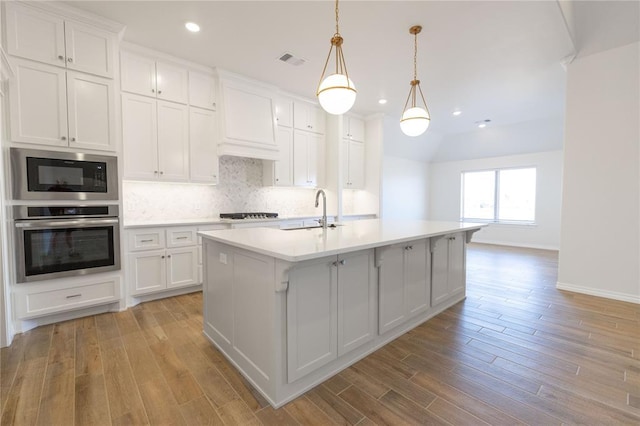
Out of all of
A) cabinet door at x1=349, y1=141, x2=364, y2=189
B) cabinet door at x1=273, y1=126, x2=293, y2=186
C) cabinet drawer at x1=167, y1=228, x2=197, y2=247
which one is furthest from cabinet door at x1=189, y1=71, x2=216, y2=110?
cabinet door at x1=349, y1=141, x2=364, y2=189

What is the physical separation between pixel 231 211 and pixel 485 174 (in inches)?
270

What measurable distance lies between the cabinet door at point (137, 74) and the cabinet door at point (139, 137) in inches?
3.5

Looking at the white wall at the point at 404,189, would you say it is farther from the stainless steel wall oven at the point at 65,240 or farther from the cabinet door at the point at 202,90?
the stainless steel wall oven at the point at 65,240

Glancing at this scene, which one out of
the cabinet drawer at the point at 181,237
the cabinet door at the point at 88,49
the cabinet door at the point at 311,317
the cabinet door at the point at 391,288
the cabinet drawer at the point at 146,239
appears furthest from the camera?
Answer: the cabinet drawer at the point at 181,237

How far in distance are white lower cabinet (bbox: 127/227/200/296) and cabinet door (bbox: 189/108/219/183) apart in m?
0.77

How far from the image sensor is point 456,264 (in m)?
3.20

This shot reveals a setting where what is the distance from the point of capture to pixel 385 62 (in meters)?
3.54

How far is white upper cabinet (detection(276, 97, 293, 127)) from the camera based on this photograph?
450 centimetres

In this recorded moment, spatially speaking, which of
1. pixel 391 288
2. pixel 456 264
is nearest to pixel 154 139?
pixel 391 288

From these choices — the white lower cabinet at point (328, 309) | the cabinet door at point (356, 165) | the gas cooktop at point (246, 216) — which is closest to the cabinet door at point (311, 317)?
the white lower cabinet at point (328, 309)

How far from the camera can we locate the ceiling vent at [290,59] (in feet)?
11.2

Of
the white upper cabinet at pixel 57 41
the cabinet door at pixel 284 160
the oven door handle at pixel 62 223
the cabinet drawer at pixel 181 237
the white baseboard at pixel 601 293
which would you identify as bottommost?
the white baseboard at pixel 601 293

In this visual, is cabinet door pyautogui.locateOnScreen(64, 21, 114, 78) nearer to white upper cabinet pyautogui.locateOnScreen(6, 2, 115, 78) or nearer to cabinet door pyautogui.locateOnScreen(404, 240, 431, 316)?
white upper cabinet pyautogui.locateOnScreen(6, 2, 115, 78)

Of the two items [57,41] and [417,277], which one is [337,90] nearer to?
[417,277]
